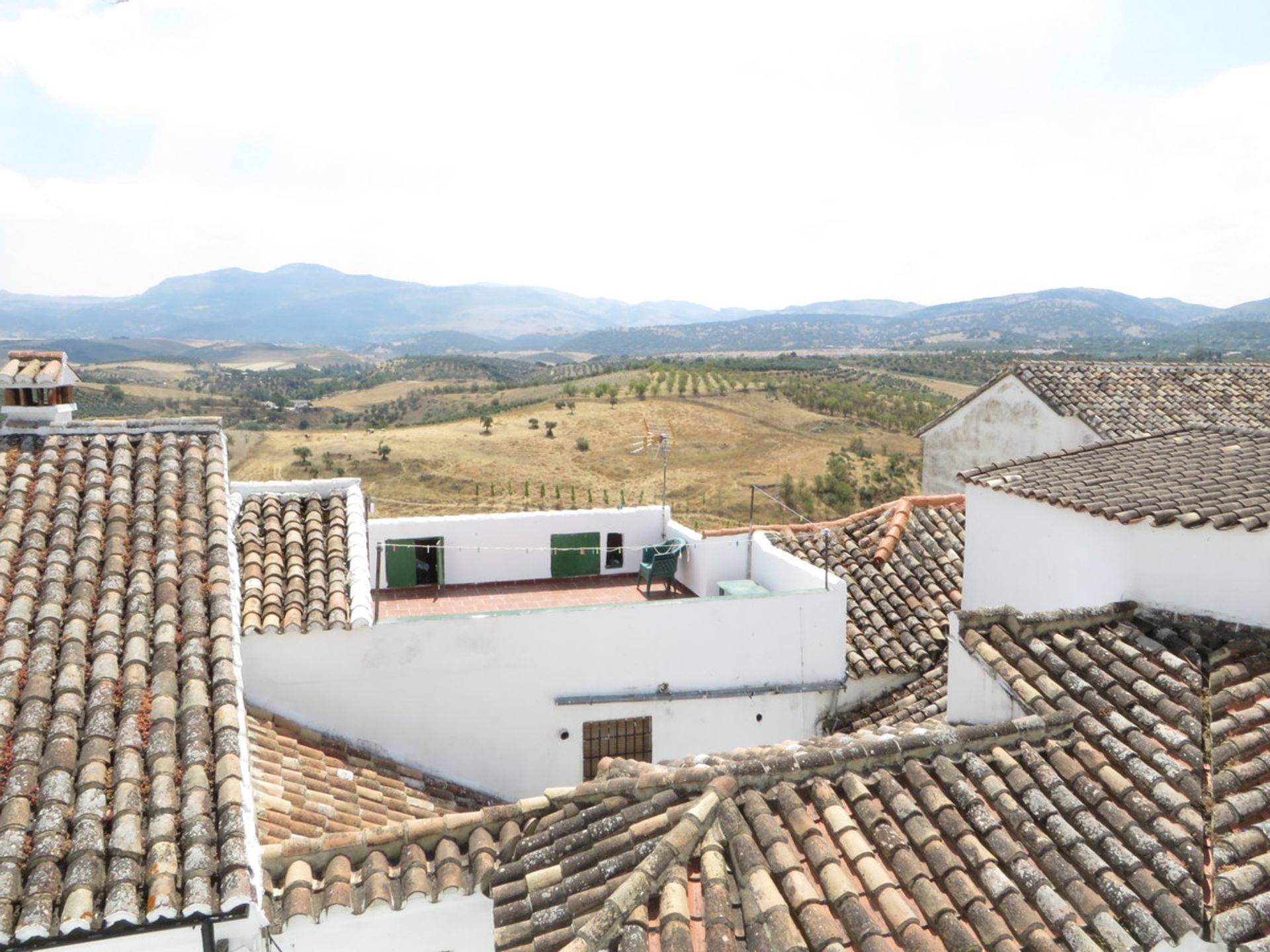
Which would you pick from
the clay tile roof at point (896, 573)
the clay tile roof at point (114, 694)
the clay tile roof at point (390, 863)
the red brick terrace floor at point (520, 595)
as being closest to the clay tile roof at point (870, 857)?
the clay tile roof at point (390, 863)

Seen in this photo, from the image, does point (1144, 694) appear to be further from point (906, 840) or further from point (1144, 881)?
point (906, 840)

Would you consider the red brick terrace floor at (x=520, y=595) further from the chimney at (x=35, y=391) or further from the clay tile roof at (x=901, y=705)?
the chimney at (x=35, y=391)

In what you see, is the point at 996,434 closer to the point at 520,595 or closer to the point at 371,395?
the point at 520,595

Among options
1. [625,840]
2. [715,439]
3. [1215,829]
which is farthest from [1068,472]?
[715,439]

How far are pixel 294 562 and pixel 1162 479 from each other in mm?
9313

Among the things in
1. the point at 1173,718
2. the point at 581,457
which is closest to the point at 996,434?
the point at 1173,718

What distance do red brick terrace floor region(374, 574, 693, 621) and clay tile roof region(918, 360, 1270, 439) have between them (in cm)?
1140

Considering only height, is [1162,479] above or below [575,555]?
above

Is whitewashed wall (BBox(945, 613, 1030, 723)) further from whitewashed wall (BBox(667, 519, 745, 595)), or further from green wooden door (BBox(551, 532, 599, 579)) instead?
green wooden door (BBox(551, 532, 599, 579))

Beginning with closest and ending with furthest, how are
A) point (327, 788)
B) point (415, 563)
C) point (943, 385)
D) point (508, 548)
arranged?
1. point (327, 788)
2. point (508, 548)
3. point (415, 563)
4. point (943, 385)

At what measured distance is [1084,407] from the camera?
2028 centimetres

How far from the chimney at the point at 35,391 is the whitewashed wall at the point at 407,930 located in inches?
225

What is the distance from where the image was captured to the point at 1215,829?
5.19 meters

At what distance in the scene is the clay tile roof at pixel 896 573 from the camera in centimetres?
1216
